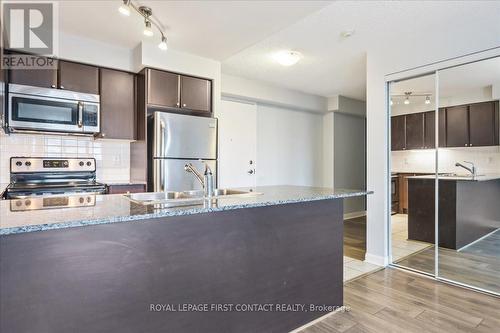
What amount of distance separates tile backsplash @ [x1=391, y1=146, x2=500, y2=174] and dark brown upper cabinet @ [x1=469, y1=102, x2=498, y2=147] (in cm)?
7

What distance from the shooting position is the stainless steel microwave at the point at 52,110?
105 inches

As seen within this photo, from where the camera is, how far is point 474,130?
2.71 metres

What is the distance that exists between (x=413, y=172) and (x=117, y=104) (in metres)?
3.37

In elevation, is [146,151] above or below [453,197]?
above

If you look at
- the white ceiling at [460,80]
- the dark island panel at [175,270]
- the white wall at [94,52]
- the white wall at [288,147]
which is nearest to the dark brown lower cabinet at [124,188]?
the white wall at [94,52]

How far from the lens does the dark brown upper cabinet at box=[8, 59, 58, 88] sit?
2743 mm

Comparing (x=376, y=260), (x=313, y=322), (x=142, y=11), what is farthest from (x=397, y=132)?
(x=142, y=11)

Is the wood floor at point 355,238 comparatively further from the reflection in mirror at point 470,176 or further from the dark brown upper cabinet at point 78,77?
the dark brown upper cabinet at point 78,77

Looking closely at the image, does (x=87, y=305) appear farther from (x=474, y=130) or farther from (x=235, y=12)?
(x=474, y=130)

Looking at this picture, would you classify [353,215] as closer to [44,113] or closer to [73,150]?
[73,150]

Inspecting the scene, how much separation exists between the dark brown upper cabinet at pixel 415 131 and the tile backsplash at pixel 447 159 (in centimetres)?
8

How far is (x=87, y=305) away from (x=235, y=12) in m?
2.36

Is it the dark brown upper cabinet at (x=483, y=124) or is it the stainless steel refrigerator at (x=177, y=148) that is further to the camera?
the stainless steel refrigerator at (x=177, y=148)

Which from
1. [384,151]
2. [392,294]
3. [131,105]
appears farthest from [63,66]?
[392,294]
